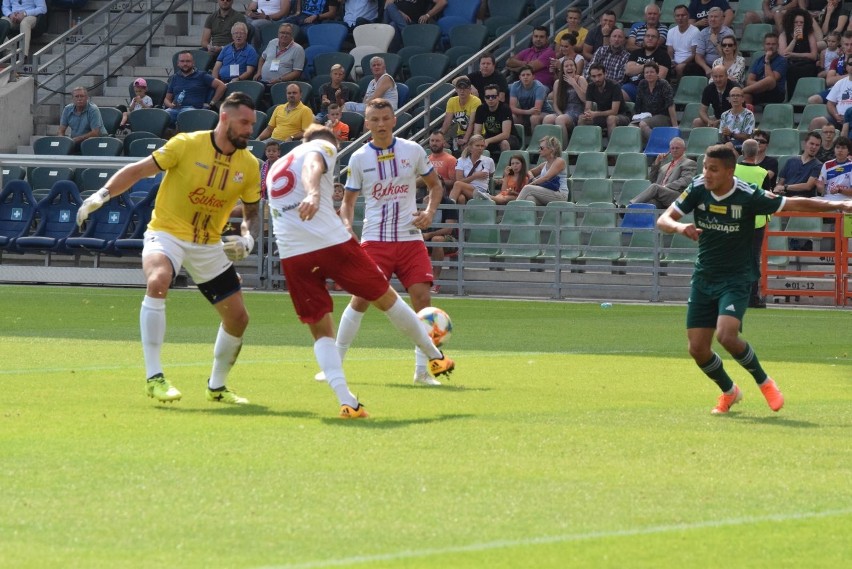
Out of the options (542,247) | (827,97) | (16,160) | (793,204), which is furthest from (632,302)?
(793,204)

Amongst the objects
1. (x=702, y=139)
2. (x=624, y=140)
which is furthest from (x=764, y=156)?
(x=624, y=140)

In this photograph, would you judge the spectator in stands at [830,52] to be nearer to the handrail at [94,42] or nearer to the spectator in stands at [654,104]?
the spectator in stands at [654,104]

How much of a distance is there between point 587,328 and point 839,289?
618cm

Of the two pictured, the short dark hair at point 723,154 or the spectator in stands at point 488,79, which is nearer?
the short dark hair at point 723,154

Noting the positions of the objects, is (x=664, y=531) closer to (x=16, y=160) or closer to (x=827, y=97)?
(x=827, y=97)

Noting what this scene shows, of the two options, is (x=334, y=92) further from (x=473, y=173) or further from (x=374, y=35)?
(x=473, y=173)

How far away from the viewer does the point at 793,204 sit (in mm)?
10312

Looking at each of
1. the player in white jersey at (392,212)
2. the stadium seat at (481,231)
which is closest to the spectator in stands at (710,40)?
the stadium seat at (481,231)

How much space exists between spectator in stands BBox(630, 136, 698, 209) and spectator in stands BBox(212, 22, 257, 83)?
9509mm

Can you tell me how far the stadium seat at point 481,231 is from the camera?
2542 cm

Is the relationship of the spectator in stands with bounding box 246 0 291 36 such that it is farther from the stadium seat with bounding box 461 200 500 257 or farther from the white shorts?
the white shorts

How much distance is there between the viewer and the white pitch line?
5645mm

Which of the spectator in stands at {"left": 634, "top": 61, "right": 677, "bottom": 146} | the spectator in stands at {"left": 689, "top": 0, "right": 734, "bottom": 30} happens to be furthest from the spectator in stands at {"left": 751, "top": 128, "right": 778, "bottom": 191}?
the spectator in stands at {"left": 689, "top": 0, "right": 734, "bottom": 30}

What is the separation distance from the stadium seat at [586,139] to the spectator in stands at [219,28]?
28.7ft
